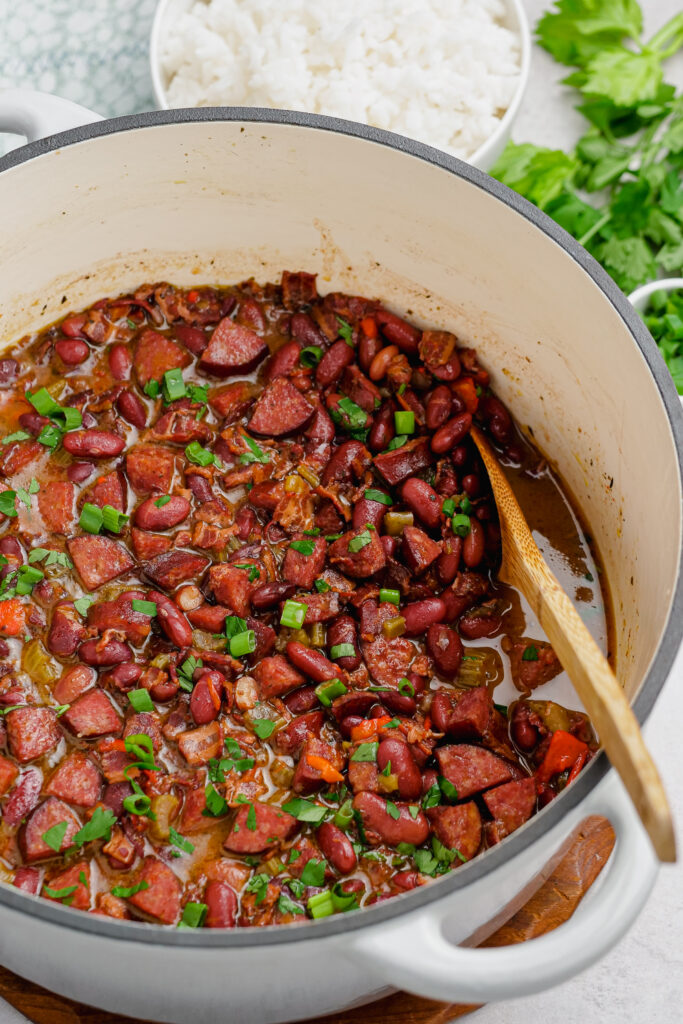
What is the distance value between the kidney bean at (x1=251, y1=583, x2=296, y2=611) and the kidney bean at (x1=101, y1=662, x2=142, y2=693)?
1.27ft

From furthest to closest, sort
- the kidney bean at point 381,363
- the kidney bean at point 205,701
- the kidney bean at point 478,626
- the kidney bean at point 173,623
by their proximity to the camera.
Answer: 1. the kidney bean at point 381,363
2. the kidney bean at point 478,626
3. the kidney bean at point 173,623
4. the kidney bean at point 205,701

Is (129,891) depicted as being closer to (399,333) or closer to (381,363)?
(381,363)

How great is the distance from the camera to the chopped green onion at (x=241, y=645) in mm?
2801

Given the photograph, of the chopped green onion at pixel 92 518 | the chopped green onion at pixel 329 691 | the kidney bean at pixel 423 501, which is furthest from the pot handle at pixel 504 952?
the chopped green onion at pixel 92 518

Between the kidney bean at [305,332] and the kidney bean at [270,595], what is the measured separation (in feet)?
→ 3.11

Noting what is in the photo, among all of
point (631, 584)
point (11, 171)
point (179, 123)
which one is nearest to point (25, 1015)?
point (631, 584)

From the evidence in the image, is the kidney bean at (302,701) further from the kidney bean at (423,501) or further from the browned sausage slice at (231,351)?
the browned sausage slice at (231,351)

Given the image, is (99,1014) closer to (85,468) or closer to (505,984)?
(505,984)

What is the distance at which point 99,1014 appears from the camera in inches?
98.8

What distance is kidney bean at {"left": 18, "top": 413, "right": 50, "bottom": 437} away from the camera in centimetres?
320

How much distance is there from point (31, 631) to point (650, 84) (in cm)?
331

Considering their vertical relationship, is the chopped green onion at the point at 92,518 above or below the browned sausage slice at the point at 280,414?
below

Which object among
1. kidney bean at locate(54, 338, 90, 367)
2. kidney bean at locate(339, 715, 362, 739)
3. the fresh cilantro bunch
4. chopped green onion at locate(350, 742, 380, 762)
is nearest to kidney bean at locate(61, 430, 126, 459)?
kidney bean at locate(54, 338, 90, 367)

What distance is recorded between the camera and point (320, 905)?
8.04 ft
